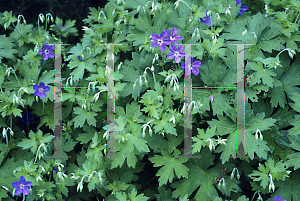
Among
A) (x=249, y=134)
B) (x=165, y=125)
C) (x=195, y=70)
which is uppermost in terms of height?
(x=195, y=70)

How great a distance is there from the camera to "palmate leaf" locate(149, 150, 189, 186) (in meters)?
2.24

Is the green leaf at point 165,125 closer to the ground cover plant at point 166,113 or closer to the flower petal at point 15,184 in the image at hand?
the ground cover plant at point 166,113

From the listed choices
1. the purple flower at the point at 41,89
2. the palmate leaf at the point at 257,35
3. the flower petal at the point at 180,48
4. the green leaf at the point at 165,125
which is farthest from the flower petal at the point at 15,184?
the palmate leaf at the point at 257,35

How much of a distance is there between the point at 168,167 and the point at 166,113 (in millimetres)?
434

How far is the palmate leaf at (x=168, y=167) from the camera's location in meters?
2.24

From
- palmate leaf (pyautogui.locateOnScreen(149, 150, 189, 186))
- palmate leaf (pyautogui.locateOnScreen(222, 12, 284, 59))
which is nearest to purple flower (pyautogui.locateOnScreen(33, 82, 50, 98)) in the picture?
palmate leaf (pyautogui.locateOnScreen(149, 150, 189, 186))

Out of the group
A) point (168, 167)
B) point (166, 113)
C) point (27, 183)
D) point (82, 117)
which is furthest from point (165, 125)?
point (27, 183)

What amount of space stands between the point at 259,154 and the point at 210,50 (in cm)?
95

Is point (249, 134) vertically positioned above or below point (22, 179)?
above

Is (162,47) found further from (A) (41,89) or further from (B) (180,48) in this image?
(A) (41,89)

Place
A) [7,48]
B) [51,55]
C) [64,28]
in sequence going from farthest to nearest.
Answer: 1. [64,28]
2. [7,48]
3. [51,55]

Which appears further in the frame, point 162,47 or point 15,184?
point 162,47

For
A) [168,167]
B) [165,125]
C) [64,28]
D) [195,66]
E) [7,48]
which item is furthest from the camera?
[64,28]

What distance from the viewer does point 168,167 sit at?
7.43 ft
